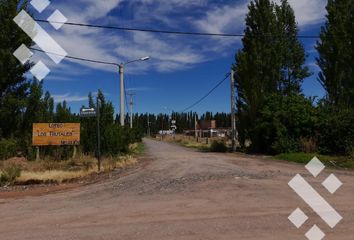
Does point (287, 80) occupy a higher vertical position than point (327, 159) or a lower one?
higher

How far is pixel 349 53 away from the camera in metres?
29.0

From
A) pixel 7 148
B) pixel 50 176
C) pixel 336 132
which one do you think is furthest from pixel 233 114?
pixel 50 176

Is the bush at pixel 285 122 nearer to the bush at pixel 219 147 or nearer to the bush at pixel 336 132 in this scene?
Result: the bush at pixel 336 132

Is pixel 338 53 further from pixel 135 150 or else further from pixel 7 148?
pixel 7 148

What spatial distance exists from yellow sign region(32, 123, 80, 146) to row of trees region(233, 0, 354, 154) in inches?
488

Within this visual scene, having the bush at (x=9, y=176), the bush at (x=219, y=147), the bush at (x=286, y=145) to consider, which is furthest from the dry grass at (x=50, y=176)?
the bush at (x=219, y=147)

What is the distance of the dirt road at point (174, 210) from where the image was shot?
24.1 ft

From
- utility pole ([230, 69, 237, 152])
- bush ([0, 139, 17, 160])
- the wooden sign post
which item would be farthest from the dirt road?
utility pole ([230, 69, 237, 152])

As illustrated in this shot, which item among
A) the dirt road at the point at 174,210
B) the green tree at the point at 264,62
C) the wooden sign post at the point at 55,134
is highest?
the green tree at the point at 264,62

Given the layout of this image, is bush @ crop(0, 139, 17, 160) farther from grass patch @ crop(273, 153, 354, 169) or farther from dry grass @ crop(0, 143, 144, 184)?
grass patch @ crop(273, 153, 354, 169)

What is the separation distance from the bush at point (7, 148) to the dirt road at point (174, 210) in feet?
27.5

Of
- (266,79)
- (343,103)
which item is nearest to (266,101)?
(266,79)

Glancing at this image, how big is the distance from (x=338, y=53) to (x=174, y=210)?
963 inches

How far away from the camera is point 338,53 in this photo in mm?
29953
